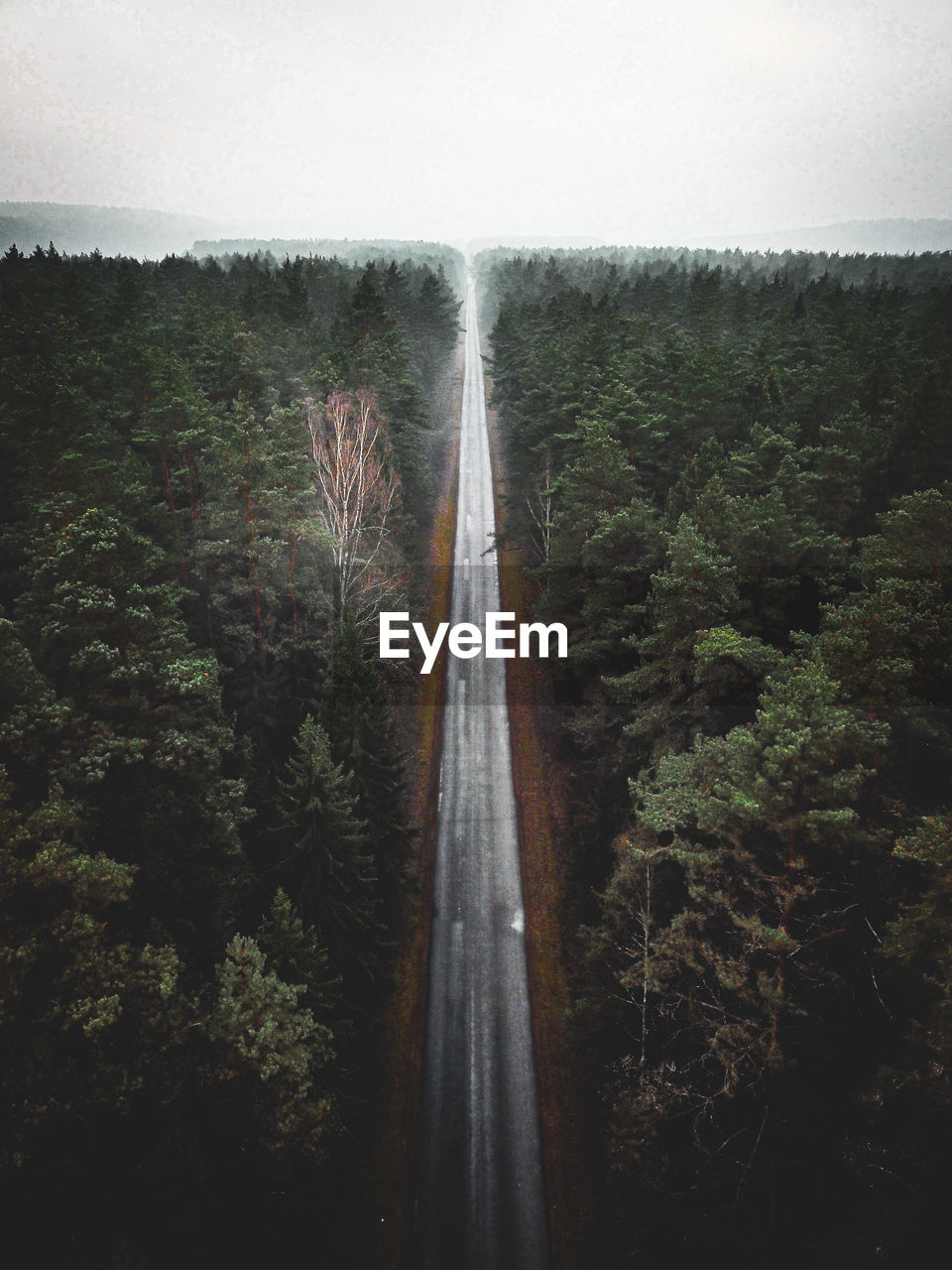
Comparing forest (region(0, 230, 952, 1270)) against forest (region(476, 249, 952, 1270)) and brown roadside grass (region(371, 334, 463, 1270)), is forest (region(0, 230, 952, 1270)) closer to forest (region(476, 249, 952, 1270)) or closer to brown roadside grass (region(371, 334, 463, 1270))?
forest (region(476, 249, 952, 1270))

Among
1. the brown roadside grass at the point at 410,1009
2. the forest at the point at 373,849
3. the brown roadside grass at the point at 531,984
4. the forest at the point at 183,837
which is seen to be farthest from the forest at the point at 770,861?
the forest at the point at 183,837

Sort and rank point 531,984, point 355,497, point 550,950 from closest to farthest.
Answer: point 531,984 → point 550,950 → point 355,497

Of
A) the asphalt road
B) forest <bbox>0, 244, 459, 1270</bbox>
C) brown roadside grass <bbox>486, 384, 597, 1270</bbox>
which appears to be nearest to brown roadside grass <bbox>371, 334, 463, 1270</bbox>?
the asphalt road

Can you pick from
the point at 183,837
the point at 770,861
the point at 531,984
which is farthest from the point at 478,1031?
the point at 770,861

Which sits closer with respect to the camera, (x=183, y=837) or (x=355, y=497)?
(x=183, y=837)

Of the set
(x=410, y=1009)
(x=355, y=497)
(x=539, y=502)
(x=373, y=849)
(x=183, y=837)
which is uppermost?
(x=539, y=502)

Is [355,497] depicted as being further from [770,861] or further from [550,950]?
[770,861]

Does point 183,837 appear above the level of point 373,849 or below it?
above
